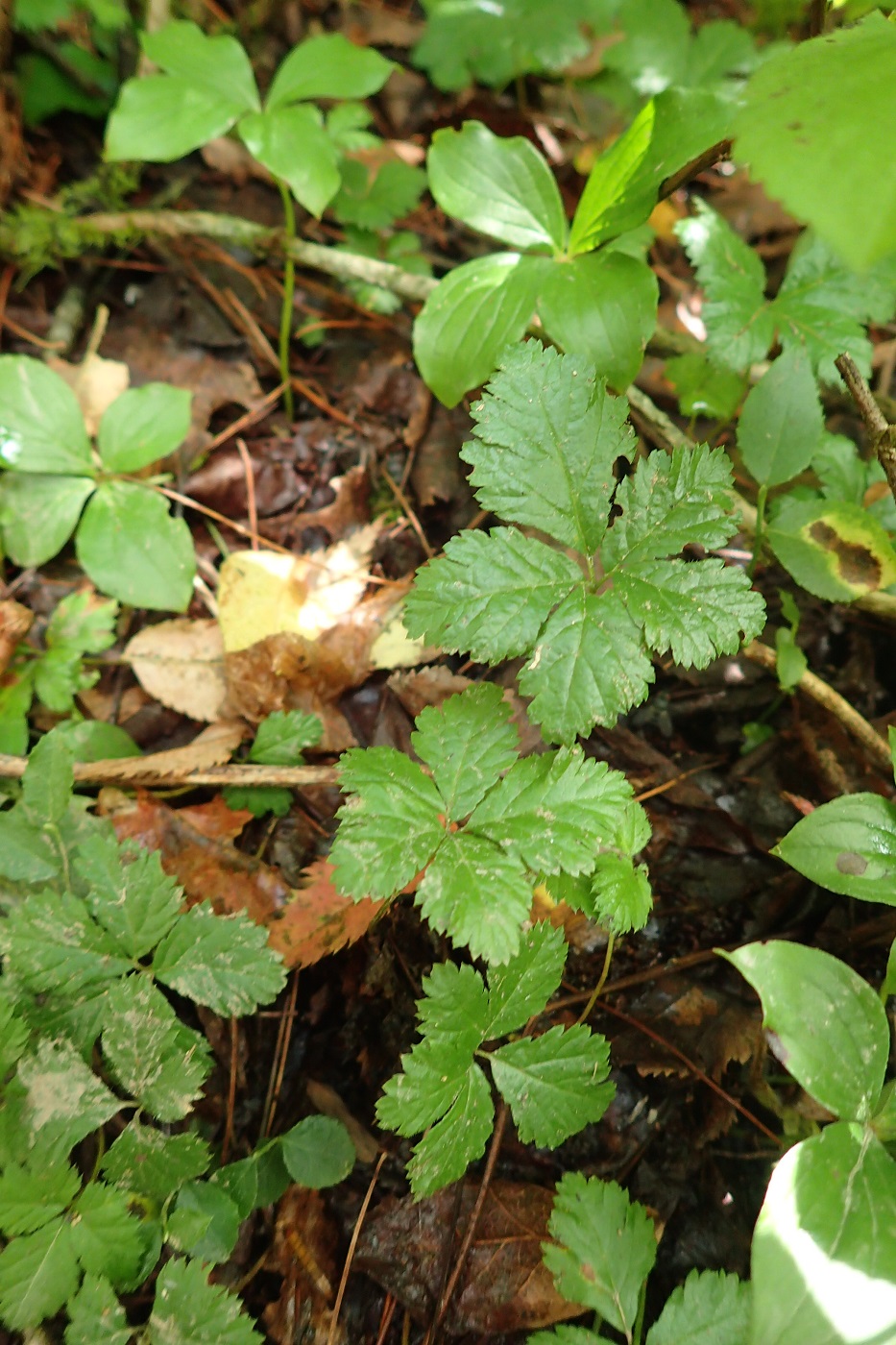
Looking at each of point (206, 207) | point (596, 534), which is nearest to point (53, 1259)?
point (596, 534)

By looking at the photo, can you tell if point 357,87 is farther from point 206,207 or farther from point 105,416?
point 105,416

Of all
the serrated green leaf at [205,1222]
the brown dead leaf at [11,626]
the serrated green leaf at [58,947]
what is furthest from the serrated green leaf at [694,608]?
the brown dead leaf at [11,626]

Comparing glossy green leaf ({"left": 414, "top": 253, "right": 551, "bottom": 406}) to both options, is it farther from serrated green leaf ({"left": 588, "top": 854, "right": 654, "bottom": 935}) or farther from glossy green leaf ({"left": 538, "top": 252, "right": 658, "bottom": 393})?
serrated green leaf ({"left": 588, "top": 854, "right": 654, "bottom": 935})

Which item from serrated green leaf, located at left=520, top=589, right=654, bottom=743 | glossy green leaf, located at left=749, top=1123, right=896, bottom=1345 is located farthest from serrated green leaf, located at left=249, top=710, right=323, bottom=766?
glossy green leaf, located at left=749, top=1123, right=896, bottom=1345

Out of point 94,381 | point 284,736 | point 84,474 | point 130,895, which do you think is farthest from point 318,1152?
point 94,381

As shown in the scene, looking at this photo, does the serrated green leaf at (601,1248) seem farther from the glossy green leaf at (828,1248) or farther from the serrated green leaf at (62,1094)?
the serrated green leaf at (62,1094)
